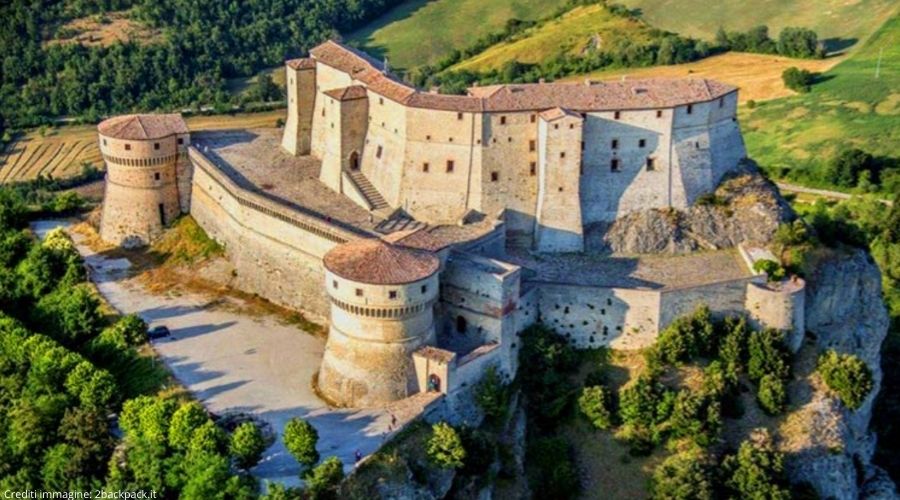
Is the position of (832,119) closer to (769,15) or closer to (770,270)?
(769,15)

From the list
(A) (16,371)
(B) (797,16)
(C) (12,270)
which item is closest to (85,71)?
(C) (12,270)

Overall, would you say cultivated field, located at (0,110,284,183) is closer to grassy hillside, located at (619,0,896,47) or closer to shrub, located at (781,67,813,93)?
grassy hillside, located at (619,0,896,47)

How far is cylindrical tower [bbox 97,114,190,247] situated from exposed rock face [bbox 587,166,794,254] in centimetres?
2600

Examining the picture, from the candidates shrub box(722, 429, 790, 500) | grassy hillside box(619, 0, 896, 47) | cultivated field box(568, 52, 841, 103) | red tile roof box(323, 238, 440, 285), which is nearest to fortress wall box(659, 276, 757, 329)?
shrub box(722, 429, 790, 500)

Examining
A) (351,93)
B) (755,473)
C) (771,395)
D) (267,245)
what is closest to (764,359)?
(771,395)

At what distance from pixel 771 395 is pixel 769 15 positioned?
8378 centimetres

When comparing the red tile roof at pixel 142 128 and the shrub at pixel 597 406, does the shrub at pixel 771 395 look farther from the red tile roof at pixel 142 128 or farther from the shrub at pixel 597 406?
the red tile roof at pixel 142 128

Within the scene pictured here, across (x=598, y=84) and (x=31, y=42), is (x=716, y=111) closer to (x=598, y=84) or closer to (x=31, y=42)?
(x=598, y=84)

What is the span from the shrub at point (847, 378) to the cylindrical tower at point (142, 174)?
38.9m

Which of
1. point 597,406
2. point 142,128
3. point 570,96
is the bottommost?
point 597,406

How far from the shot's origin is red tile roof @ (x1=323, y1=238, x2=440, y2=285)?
163ft

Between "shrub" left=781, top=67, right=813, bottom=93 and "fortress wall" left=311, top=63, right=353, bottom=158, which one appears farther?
"shrub" left=781, top=67, right=813, bottom=93

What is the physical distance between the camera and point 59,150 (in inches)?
4124

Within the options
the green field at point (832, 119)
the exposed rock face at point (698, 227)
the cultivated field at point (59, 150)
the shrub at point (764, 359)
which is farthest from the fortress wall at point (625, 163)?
the cultivated field at point (59, 150)
